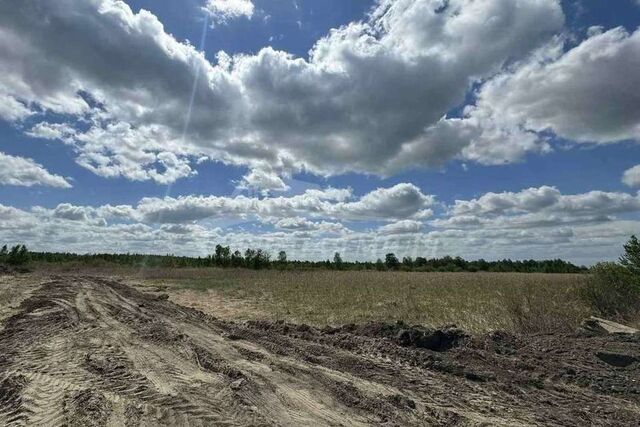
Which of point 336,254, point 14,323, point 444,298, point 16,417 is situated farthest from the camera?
point 336,254

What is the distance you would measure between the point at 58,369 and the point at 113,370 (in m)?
0.89

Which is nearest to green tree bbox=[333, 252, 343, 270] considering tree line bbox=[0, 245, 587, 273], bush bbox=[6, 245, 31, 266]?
tree line bbox=[0, 245, 587, 273]

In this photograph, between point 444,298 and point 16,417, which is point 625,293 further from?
point 16,417

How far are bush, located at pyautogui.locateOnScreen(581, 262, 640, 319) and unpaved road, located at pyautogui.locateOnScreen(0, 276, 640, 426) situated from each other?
5312 millimetres

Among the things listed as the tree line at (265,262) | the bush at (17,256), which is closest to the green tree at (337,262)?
the tree line at (265,262)

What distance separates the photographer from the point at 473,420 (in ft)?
16.2

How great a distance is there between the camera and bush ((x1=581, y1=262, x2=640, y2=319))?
43.7 feet

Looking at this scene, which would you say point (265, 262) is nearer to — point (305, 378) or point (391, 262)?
point (391, 262)

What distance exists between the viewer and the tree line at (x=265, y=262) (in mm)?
76062

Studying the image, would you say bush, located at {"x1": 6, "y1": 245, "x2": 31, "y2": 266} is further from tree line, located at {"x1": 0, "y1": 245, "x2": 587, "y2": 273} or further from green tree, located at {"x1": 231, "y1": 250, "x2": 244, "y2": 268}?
green tree, located at {"x1": 231, "y1": 250, "x2": 244, "y2": 268}

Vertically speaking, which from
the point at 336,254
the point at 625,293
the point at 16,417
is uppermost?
the point at 336,254

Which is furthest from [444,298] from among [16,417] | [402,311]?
[16,417]

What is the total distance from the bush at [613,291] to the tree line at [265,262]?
202 ft

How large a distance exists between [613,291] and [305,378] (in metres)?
12.7
